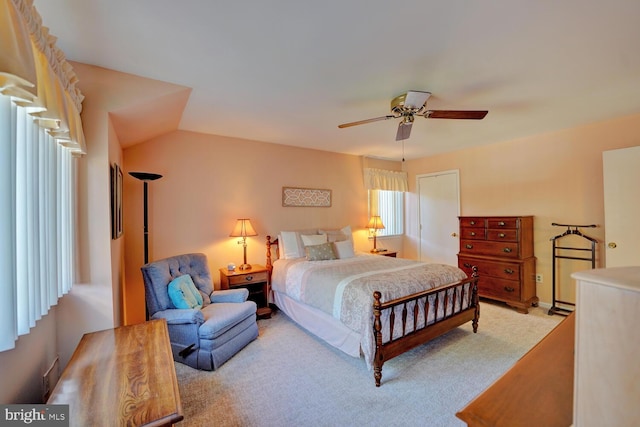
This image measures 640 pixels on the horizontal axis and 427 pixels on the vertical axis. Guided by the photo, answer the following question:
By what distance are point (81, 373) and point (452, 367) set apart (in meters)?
2.67

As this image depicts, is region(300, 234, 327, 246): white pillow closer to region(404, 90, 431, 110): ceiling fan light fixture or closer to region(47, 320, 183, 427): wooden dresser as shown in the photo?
region(404, 90, 431, 110): ceiling fan light fixture

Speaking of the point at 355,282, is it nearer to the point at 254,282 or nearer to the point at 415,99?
the point at 254,282

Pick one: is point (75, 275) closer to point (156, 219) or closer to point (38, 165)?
point (38, 165)

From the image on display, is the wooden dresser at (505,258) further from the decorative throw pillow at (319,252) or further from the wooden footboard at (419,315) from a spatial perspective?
the decorative throw pillow at (319,252)

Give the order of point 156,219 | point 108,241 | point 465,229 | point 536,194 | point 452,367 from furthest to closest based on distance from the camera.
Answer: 1. point 465,229
2. point 536,194
3. point 156,219
4. point 452,367
5. point 108,241

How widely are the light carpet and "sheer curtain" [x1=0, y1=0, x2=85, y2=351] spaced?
126 centimetres

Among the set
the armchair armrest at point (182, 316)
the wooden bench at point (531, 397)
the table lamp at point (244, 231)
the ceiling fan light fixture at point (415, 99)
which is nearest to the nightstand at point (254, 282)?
the table lamp at point (244, 231)

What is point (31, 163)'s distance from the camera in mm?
1255

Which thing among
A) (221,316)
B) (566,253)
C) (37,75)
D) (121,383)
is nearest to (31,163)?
(37,75)

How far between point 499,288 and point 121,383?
433cm

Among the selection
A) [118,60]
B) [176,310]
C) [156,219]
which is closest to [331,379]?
[176,310]

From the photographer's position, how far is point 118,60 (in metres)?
1.87

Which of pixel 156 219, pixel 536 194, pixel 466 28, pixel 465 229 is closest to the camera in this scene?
pixel 466 28

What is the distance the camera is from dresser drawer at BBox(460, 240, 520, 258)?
367cm
